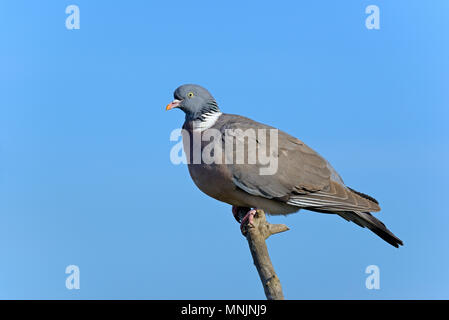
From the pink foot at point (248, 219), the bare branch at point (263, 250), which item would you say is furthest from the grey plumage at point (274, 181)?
the bare branch at point (263, 250)

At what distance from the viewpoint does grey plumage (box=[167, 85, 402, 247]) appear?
22.7 ft

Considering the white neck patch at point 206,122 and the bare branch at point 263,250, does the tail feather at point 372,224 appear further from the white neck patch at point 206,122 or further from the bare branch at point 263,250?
the white neck patch at point 206,122

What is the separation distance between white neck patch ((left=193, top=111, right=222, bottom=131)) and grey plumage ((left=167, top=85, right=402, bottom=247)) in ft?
0.04

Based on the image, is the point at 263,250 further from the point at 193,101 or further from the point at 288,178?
the point at 193,101

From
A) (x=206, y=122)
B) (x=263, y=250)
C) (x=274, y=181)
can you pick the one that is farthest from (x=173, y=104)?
(x=263, y=250)

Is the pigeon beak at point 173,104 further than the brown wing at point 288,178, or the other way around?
the pigeon beak at point 173,104

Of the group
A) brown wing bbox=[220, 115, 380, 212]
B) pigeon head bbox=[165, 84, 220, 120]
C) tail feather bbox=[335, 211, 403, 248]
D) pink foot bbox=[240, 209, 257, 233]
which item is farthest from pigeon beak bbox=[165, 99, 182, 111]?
tail feather bbox=[335, 211, 403, 248]

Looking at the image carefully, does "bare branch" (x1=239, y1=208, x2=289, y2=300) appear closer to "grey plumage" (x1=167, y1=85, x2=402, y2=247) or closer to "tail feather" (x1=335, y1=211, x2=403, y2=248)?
"grey plumage" (x1=167, y1=85, x2=402, y2=247)

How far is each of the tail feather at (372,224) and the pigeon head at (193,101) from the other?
7.19 feet

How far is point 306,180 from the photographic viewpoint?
7223mm

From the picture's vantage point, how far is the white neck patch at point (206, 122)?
23.7 ft
